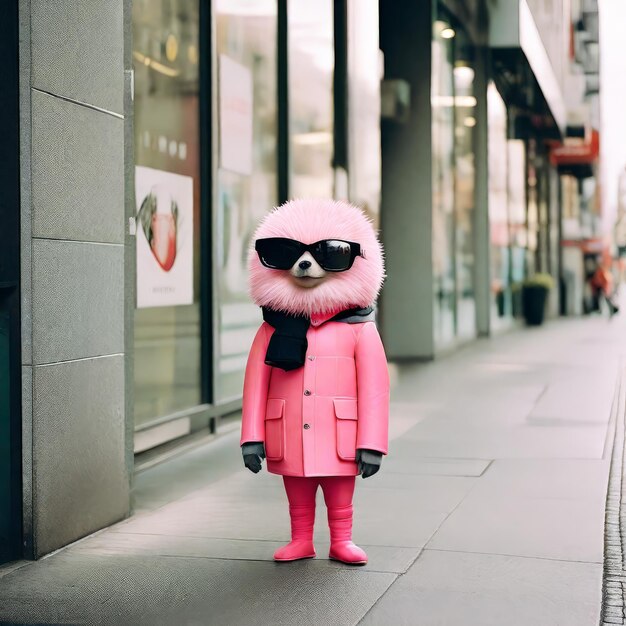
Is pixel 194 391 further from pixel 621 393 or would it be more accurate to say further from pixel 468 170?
pixel 468 170

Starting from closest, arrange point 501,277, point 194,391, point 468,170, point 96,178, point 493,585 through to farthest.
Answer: point 493,585, point 96,178, point 194,391, point 468,170, point 501,277

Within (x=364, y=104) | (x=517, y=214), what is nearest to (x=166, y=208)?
(x=364, y=104)

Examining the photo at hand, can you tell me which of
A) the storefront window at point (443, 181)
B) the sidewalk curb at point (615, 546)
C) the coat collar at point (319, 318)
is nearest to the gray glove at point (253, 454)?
the coat collar at point (319, 318)

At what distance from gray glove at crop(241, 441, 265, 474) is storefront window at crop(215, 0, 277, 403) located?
423cm

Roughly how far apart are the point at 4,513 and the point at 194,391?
3575mm

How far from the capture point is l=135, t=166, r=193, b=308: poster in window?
25.7ft

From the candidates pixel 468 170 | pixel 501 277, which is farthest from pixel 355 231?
pixel 501 277

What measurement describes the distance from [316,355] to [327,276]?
0.35 meters

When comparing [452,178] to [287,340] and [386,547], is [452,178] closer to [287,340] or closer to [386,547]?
[386,547]

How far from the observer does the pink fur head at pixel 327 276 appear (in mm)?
4891

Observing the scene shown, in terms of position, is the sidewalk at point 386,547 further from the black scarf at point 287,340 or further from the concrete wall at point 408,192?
the concrete wall at point 408,192

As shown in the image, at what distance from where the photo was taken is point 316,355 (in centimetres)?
495

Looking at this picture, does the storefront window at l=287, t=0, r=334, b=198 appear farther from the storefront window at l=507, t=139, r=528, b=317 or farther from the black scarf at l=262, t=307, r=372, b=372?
the storefront window at l=507, t=139, r=528, b=317

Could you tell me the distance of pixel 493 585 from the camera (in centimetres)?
476
